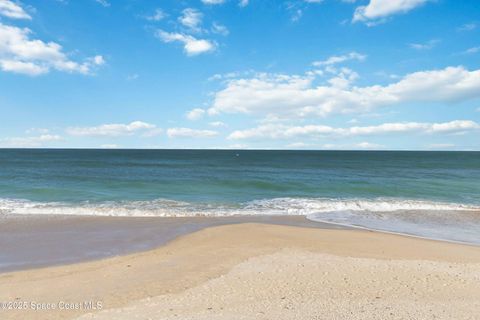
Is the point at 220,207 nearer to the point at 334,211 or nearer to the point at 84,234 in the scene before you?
the point at 334,211

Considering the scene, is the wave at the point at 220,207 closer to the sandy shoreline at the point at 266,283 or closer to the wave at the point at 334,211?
the wave at the point at 334,211

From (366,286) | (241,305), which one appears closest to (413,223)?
(366,286)

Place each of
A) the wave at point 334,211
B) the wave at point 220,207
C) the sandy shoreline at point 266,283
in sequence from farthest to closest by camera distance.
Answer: the wave at point 220,207 → the wave at point 334,211 → the sandy shoreline at point 266,283

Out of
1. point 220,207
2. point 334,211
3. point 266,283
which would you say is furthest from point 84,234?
point 334,211

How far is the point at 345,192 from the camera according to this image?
83.1 feet

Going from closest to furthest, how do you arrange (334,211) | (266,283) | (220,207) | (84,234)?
(266,283)
(84,234)
(334,211)
(220,207)

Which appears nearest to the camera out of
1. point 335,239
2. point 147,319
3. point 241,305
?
point 147,319

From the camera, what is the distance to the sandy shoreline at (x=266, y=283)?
222 inches

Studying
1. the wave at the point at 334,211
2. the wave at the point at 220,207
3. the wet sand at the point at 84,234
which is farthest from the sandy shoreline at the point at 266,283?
the wave at the point at 220,207

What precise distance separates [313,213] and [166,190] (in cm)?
1284

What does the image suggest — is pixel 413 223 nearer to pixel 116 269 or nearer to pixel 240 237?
pixel 240 237

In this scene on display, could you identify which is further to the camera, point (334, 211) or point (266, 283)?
point (334, 211)

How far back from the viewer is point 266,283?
693 cm

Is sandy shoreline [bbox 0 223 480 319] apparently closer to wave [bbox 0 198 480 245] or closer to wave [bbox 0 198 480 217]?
wave [bbox 0 198 480 245]
